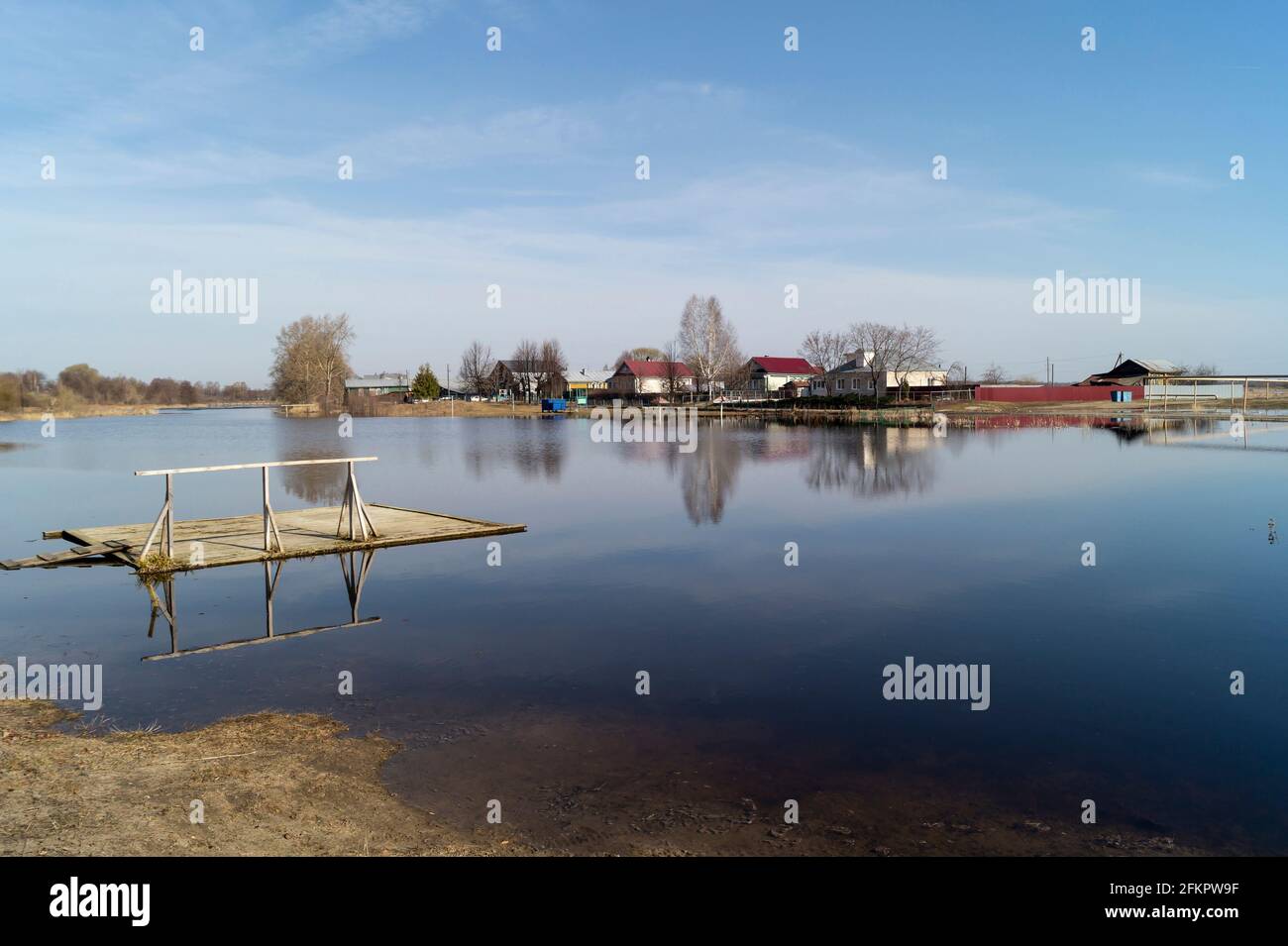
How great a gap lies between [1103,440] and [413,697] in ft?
168

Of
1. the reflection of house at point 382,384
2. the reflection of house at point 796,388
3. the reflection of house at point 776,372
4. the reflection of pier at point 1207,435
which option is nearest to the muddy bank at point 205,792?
the reflection of pier at point 1207,435

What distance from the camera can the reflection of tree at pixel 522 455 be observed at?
37344 millimetres

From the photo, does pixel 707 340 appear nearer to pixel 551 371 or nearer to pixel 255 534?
pixel 551 371

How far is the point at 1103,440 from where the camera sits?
51.2m

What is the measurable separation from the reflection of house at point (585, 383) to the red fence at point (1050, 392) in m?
61.6

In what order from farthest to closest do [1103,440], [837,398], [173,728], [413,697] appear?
[837,398] → [1103,440] → [413,697] → [173,728]

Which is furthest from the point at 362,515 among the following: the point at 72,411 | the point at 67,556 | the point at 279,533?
the point at 72,411

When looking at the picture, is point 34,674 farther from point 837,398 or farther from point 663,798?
point 837,398

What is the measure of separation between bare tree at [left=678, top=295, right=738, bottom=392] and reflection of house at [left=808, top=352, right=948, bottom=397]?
14.0m

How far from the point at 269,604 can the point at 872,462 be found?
100 feet

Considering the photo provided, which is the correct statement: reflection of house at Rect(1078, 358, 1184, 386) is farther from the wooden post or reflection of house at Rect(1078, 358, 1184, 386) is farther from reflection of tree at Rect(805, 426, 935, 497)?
the wooden post

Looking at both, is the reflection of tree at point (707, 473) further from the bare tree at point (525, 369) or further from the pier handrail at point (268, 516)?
the bare tree at point (525, 369)

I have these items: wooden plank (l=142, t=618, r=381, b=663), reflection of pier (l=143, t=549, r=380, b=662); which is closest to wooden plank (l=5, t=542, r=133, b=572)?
reflection of pier (l=143, t=549, r=380, b=662)
